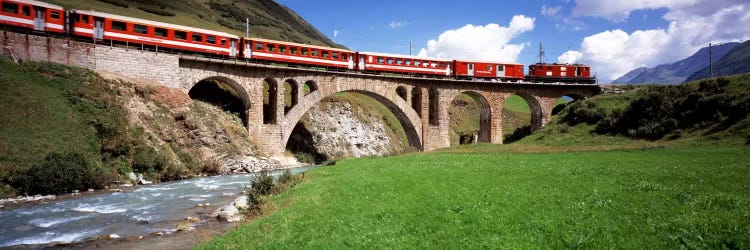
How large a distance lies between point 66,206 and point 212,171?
15504 millimetres

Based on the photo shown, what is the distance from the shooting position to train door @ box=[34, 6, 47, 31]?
33.3 meters

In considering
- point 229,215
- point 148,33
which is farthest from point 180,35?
point 229,215

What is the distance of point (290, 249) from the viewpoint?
9070 millimetres

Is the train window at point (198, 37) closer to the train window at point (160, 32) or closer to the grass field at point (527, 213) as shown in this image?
the train window at point (160, 32)

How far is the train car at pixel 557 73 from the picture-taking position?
2285 inches

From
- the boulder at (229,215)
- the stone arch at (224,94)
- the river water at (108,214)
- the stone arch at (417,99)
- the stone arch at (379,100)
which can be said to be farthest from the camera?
the stone arch at (417,99)

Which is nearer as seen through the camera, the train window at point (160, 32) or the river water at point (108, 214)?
the river water at point (108, 214)

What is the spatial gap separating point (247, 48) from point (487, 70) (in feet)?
96.2

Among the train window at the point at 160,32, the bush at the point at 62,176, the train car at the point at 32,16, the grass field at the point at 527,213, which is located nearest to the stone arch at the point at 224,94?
the train window at the point at 160,32

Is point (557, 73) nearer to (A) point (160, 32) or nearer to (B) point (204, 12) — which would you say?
(A) point (160, 32)

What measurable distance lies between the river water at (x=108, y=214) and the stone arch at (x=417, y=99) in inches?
1224

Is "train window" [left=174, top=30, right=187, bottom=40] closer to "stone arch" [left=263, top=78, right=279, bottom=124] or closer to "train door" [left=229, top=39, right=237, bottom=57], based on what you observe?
"train door" [left=229, top=39, right=237, bottom=57]

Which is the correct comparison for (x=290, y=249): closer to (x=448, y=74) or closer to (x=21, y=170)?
(x=21, y=170)

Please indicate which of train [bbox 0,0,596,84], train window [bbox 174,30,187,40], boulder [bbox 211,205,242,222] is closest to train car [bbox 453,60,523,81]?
train [bbox 0,0,596,84]
